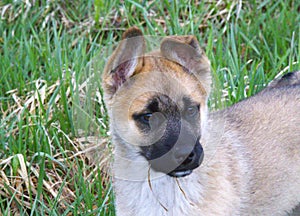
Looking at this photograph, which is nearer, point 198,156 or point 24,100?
point 198,156

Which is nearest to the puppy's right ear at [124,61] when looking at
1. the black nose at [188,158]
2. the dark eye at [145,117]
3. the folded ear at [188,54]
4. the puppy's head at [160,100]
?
the puppy's head at [160,100]

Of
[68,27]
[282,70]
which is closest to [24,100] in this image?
[68,27]

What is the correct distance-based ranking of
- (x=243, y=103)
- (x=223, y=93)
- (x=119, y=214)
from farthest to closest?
(x=223, y=93), (x=243, y=103), (x=119, y=214)

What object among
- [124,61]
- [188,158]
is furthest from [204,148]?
[124,61]

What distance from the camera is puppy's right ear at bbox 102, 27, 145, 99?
418cm

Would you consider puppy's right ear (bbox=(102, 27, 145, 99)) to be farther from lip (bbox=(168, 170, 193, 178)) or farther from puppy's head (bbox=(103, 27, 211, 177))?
lip (bbox=(168, 170, 193, 178))

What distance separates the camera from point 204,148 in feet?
14.6

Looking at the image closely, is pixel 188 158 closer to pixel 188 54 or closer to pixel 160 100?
pixel 160 100

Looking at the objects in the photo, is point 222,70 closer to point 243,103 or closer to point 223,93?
point 223,93

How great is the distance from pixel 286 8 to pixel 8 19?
9.17ft

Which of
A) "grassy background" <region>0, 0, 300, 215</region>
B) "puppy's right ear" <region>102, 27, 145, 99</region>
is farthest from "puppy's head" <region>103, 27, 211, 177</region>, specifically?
"grassy background" <region>0, 0, 300, 215</region>

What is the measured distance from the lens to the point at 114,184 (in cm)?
471

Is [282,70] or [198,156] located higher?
[198,156]

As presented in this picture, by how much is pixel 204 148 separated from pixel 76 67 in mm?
2138
